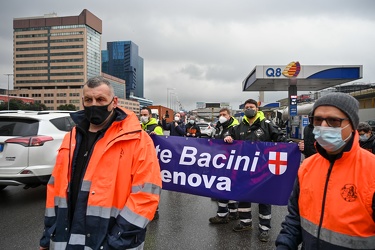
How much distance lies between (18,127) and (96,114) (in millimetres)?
3937

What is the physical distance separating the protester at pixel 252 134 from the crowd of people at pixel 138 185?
2233 millimetres

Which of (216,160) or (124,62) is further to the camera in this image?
(124,62)

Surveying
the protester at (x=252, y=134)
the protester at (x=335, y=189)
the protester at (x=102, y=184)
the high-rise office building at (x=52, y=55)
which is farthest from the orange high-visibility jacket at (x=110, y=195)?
the high-rise office building at (x=52, y=55)

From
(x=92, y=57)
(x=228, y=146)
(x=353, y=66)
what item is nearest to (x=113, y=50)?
(x=92, y=57)

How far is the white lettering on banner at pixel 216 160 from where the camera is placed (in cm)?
396

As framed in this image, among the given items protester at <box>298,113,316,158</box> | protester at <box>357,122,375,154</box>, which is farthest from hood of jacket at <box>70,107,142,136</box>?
protester at <box>357,122,375,154</box>

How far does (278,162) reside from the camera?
12.7 feet

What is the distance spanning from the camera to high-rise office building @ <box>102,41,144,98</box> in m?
188

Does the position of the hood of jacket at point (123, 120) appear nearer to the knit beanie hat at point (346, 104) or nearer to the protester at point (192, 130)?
the knit beanie hat at point (346, 104)

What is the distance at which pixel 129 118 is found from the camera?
2.05 meters

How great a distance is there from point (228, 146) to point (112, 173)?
253 cm

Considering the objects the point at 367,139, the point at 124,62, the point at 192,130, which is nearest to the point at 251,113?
the point at 367,139

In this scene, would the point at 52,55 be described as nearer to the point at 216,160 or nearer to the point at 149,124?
the point at 149,124

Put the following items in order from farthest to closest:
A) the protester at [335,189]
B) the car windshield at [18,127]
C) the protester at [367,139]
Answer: the protester at [367,139] < the car windshield at [18,127] < the protester at [335,189]
